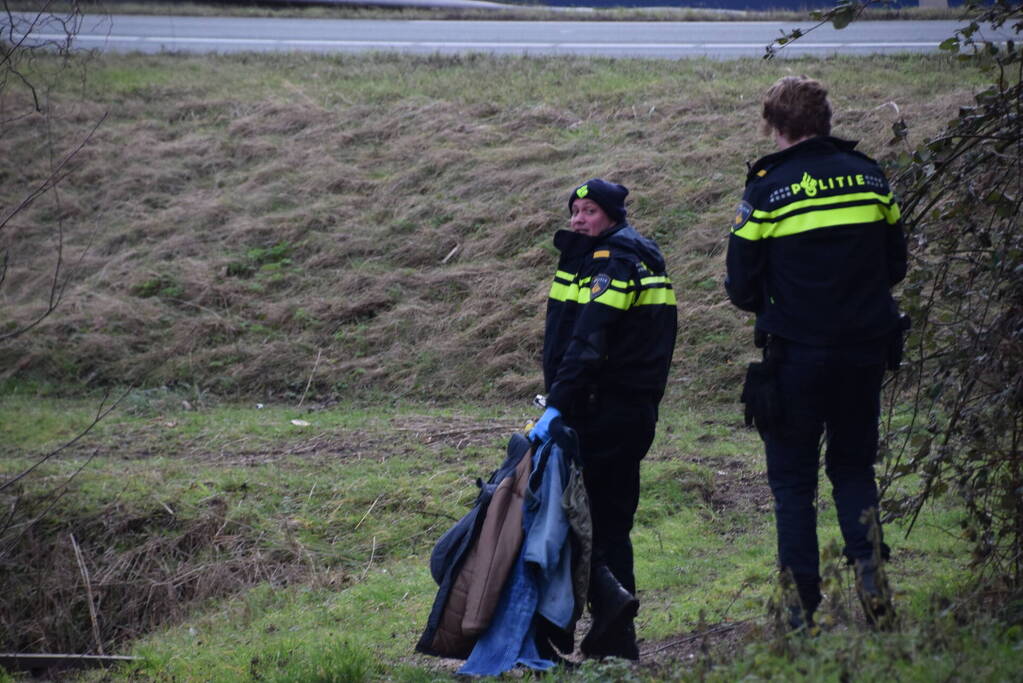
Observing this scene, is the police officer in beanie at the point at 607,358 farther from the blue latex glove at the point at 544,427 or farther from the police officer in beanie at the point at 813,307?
the police officer in beanie at the point at 813,307

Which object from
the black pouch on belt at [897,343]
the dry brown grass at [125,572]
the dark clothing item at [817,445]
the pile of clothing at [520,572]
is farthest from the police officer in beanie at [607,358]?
the dry brown grass at [125,572]

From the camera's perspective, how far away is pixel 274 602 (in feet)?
21.2

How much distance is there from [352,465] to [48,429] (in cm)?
302

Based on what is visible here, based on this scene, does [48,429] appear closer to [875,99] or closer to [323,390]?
[323,390]

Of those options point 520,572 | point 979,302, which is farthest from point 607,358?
point 979,302

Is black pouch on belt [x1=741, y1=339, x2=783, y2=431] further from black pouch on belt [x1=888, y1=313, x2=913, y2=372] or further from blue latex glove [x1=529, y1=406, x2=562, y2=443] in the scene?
blue latex glove [x1=529, y1=406, x2=562, y2=443]

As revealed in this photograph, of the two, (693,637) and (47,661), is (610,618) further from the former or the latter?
(47,661)

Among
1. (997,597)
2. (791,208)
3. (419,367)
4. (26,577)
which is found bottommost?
(26,577)

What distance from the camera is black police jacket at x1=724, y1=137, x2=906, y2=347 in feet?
13.0

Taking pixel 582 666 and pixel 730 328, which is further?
pixel 730 328

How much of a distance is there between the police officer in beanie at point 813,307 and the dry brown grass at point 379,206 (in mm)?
5365

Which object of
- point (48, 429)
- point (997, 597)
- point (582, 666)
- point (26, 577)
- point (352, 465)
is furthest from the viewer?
point (48, 429)

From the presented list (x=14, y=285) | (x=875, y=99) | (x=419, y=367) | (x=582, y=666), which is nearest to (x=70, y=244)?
(x=14, y=285)

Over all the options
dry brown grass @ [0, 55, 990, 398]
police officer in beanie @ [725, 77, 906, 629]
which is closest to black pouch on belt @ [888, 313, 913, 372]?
police officer in beanie @ [725, 77, 906, 629]
